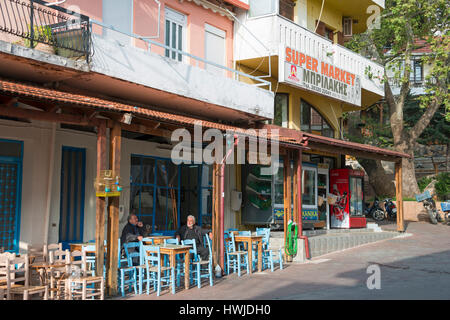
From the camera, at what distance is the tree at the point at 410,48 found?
73.6 ft

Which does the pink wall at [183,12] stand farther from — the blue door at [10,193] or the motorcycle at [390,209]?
the motorcycle at [390,209]

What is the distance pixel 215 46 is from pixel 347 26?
874cm

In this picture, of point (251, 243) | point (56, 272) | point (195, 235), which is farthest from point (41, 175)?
point (251, 243)

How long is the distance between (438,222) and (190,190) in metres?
14.0

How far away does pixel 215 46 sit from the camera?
54.6 ft

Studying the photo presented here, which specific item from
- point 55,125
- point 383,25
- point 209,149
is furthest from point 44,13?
point 383,25

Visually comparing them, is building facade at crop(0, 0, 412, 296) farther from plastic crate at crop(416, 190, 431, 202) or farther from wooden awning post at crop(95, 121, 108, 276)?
plastic crate at crop(416, 190, 431, 202)

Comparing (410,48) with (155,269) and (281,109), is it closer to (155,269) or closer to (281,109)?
(281,109)

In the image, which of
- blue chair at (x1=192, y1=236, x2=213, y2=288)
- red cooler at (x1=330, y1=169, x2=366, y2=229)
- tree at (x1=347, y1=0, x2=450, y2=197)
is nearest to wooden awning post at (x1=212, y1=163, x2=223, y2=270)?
blue chair at (x1=192, y1=236, x2=213, y2=288)

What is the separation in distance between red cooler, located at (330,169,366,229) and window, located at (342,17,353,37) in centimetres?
641

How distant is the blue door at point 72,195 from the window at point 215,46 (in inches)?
219

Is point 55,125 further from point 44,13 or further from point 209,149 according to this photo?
point 209,149

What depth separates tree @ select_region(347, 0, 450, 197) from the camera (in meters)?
22.4
